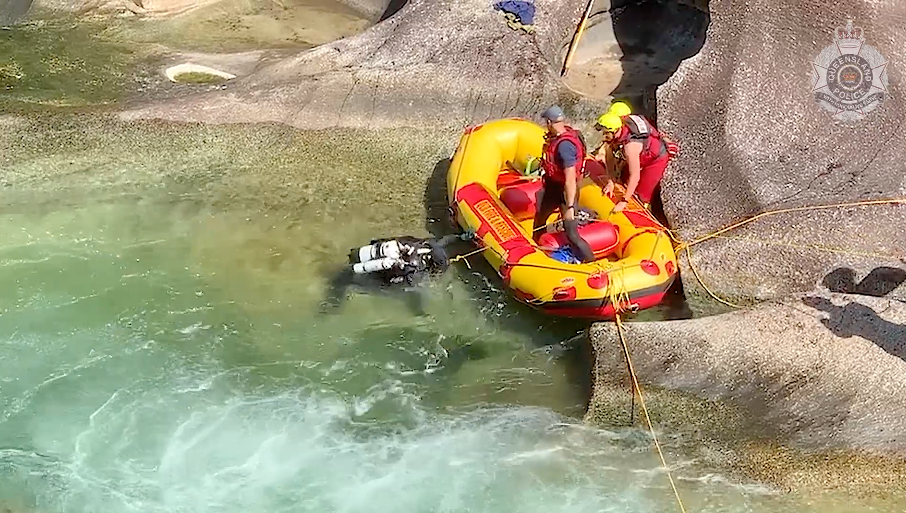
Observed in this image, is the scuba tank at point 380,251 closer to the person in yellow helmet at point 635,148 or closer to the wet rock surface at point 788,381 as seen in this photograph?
the wet rock surface at point 788,381

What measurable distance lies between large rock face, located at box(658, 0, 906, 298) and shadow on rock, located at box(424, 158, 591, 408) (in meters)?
1.10

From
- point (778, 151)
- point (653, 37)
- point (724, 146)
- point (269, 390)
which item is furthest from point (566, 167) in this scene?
point (653, 37)

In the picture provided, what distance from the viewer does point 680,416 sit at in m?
6.26

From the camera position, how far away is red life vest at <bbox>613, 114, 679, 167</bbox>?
7.30 m

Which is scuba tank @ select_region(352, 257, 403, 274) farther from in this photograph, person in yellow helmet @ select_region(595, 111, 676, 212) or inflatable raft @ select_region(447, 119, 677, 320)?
person in yellow helmet @ select_region(595, 111, 676, 212)

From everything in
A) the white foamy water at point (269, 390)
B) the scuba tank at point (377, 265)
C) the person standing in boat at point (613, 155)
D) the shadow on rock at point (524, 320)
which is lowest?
the white foamy water at point (269, 390)

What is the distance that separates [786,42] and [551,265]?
302cm

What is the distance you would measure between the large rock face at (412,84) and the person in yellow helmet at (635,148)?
1699mm

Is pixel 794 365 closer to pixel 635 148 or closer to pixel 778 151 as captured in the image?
pixel 635 148

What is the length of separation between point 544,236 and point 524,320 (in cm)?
67

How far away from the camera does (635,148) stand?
730 centimetres

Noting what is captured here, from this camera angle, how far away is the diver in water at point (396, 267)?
6.96 metres

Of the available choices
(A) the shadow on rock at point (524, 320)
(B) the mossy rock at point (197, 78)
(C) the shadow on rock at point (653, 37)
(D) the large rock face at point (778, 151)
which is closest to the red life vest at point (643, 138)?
(D) the large rock face at point (778, 151)

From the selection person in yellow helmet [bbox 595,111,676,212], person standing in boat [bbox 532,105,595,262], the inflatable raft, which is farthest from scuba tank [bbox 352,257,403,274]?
person in yellow helmet [bbox 595,111,676,212]
